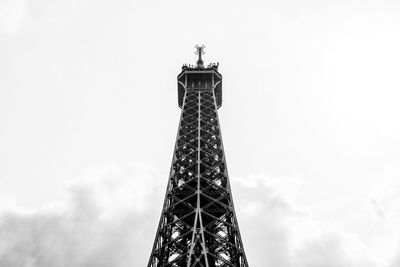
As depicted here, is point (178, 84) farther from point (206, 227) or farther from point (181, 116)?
point (206, 227)

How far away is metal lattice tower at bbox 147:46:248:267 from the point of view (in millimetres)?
46312

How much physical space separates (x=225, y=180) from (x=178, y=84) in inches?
980

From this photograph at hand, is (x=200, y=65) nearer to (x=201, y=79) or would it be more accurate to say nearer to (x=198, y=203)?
(x=201, y=79)

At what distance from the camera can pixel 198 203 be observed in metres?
50.1

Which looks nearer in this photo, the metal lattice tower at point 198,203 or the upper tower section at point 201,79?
the metal lattice tower at point 198,203

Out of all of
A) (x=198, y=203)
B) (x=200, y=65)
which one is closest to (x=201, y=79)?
(x=200, y=65)

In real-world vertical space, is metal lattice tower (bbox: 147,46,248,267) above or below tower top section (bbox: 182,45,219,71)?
below

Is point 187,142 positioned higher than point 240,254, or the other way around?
point 187,142

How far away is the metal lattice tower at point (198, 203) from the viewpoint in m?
46.3

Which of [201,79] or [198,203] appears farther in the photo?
[201,79]

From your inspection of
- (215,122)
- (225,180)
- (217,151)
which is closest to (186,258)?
(225,180)

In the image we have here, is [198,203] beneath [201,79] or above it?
beneath

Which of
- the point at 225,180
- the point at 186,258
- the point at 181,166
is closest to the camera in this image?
the point at 186,258

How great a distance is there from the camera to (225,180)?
55.4 metres
